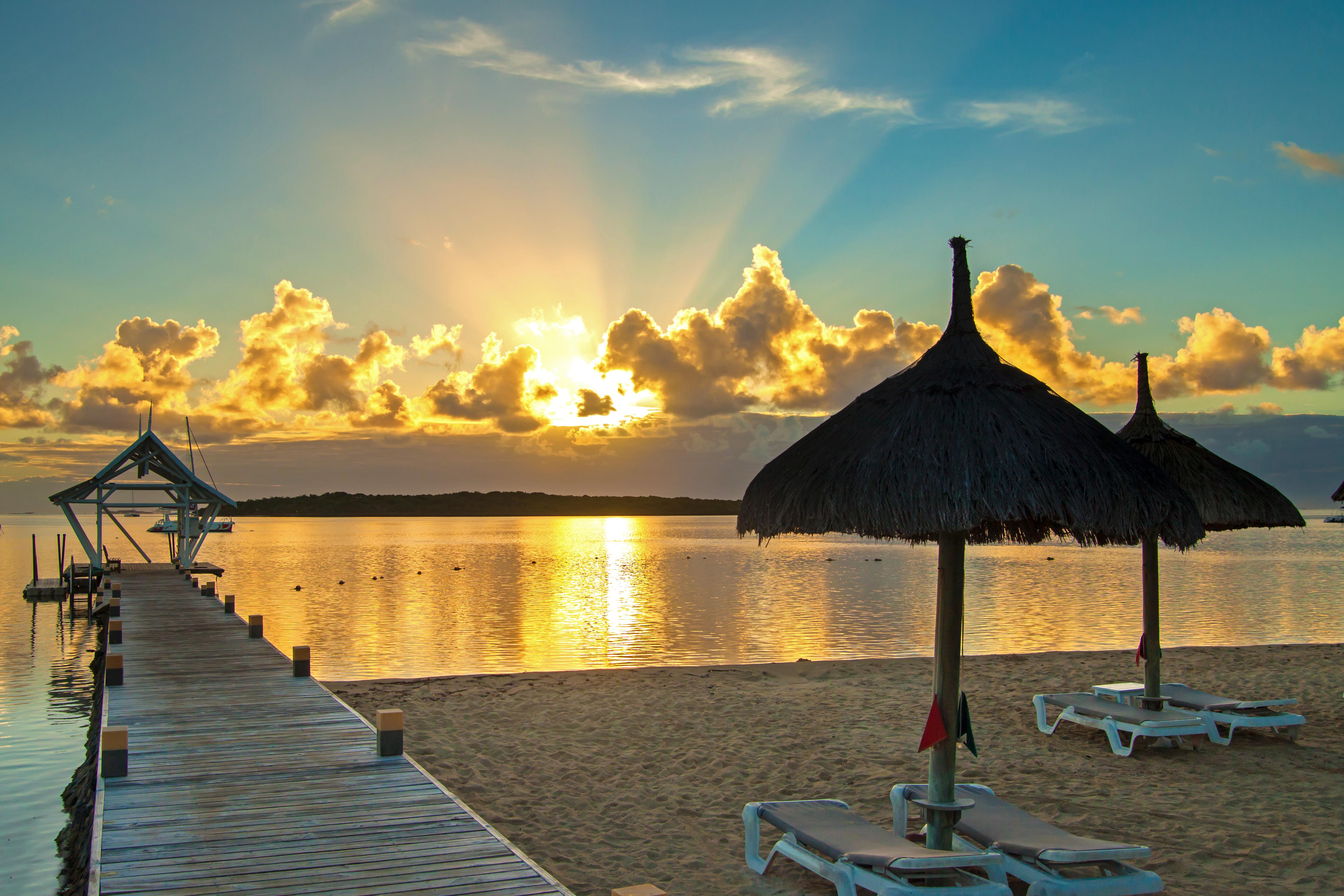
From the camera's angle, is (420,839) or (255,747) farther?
(255,747)

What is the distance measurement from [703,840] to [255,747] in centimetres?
402

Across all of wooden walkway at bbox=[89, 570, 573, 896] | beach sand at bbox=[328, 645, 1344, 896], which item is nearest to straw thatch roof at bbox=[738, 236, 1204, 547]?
beach sand at bbox=[328, 645, 1344, 896]

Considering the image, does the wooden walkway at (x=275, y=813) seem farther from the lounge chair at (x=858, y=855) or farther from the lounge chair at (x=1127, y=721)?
the lounge chair at (x=1127, y=721)

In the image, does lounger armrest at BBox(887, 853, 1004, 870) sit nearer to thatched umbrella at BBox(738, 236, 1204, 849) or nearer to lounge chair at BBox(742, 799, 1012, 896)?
lounge chair at BBox(742, 799, 1012, 896)

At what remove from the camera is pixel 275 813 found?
20.2 feet

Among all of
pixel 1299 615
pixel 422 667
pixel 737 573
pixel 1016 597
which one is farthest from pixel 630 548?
pixel 422 667

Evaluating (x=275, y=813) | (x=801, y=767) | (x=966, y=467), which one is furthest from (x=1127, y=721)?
(x=275, y=813)

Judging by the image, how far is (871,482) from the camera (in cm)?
569

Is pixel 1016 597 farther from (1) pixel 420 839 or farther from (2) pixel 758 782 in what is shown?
A: (1) pixel 420 839

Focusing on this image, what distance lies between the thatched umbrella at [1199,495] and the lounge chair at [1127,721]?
0.39 meters

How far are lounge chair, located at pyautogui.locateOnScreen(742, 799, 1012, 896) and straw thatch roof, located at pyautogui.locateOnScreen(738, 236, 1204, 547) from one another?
1.89 metres

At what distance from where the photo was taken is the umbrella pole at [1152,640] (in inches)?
382

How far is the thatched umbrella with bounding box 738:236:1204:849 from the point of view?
5484 millimetres

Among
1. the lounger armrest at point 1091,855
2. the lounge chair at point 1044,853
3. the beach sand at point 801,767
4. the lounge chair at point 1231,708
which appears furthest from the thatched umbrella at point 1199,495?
the lounger armrest at point 1091,855
